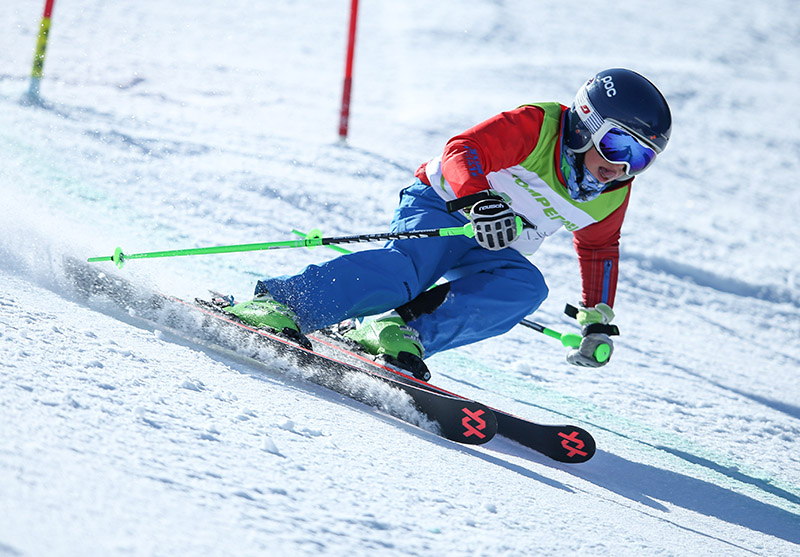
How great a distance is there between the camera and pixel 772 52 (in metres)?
16.6

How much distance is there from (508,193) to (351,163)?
180 inches

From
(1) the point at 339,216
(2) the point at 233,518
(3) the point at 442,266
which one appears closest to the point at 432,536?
(2) the point at 233,518

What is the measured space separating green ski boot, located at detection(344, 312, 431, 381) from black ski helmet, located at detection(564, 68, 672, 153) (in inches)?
40.1

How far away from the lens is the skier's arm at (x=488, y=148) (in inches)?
120

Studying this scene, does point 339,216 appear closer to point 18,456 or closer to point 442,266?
point 442,266

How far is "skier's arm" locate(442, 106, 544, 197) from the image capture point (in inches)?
120

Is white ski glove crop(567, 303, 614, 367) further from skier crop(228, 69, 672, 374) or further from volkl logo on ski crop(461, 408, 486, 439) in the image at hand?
volkl logo on ski crop(461, 408, 486, 439)

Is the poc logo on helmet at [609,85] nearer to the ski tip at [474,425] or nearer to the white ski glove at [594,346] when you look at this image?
the white ski glove at [594,346]

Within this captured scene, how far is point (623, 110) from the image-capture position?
314 centimetres

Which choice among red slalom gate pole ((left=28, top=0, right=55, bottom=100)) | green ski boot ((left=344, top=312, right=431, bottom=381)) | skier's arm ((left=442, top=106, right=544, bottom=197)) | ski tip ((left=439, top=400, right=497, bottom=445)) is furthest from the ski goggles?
red slalom gate pole ((left=28, top=0, right=55, bottom=100))

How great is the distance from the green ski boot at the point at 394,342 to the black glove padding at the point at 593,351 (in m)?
0.71

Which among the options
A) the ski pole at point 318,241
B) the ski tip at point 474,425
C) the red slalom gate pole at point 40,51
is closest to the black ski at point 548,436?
the ski tip at point 474,425

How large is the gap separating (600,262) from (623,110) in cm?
79

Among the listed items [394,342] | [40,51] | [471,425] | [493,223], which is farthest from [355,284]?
[40,51]
